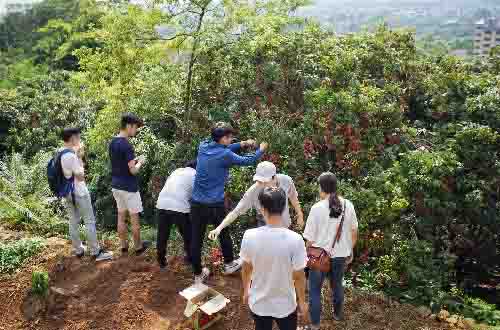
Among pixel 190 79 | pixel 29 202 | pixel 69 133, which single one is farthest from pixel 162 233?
pixel 190 79

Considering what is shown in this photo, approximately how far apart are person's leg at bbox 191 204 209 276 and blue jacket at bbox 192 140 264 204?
100mm

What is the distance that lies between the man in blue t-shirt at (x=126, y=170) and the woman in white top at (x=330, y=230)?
7.99ft

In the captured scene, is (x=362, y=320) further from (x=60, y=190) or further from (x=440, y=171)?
(x=60, y=190)

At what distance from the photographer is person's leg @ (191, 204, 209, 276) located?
17.5ft

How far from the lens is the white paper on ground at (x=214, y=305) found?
15.6ft

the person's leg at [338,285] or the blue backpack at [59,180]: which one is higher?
the blue backpack at [59,180]

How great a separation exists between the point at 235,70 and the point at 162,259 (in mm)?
4473

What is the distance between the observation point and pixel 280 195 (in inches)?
→ 132

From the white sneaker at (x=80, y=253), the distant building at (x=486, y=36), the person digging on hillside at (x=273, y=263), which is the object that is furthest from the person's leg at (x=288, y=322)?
the distant building at (x=486, y=36)

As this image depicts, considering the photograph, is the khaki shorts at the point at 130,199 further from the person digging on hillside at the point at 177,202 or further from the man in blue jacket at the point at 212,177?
the man in blue jacket at the point at 212,177

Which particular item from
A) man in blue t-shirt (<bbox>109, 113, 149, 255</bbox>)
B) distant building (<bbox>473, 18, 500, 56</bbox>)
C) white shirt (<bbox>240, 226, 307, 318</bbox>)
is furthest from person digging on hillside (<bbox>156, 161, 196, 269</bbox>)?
distant building (<bbox>473, 18, 500, 56</bbox>)

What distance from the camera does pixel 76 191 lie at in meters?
5.99

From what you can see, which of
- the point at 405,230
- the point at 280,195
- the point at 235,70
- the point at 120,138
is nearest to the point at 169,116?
the point at 235,70

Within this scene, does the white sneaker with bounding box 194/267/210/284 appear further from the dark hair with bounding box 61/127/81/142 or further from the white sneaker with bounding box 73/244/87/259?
the dark hair with bounding box 61/127/81/142
